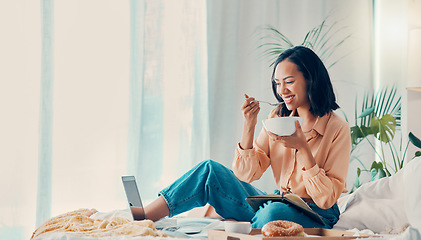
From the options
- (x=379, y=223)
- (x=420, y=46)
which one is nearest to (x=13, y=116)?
(x=379, y=223)

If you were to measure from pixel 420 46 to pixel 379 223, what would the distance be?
1336 mm

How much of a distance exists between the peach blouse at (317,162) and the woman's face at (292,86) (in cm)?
11

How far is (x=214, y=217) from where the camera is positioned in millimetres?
2256

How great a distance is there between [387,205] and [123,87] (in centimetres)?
202

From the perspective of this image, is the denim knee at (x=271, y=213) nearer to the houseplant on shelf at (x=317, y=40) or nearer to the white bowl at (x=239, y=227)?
the white bowl at (x=239, y=227)

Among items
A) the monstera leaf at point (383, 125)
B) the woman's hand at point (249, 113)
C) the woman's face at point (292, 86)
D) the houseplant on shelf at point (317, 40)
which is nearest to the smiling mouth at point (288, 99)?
the woman's face at point (292, 86)

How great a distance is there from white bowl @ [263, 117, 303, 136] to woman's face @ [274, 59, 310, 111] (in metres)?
0.23

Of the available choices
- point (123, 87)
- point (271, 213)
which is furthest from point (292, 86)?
point (123, 87)

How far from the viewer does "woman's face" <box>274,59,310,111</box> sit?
194 cm

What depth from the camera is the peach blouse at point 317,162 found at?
1783mm

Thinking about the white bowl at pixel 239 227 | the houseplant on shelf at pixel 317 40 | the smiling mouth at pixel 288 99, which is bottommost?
the white bowl at pixel 239 227

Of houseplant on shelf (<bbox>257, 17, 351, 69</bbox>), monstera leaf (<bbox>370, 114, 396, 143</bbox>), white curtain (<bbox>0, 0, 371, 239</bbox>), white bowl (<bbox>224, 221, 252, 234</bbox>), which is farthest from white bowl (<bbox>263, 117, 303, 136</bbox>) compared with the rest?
houseplant on shelf (<bbox>257, 17, 351, 69</bbox>)

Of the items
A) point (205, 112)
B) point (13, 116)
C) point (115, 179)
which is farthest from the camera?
point (205, 112)

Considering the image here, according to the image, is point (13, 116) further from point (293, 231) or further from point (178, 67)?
point (293, 231)
